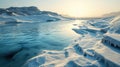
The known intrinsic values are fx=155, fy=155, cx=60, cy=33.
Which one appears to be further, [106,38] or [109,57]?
[106,38]

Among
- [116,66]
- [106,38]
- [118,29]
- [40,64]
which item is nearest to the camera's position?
[116,66]

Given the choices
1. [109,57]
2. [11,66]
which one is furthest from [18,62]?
[109,57]

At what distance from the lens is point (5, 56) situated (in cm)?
2109

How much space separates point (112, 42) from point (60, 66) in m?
7.54

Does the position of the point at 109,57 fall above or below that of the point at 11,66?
above

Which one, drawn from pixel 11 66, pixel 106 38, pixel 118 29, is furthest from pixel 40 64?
pixel 118 29

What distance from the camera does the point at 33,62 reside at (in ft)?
55.2

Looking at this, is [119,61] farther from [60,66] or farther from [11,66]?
[11,66]

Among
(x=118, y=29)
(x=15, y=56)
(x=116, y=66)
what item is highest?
(x=118, y=29)

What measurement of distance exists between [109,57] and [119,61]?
1.33 m

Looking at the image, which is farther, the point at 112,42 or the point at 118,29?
the point at 118,29

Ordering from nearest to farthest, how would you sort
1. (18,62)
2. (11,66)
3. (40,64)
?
(40,64)
(11,66)
(18,62)

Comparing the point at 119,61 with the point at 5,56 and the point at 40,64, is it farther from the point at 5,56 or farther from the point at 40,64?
the point at 5,56

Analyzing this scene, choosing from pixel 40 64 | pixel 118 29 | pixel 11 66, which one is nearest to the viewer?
pixel 40 64
